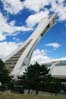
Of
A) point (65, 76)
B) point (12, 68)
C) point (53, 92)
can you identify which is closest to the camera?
point (53, 92)

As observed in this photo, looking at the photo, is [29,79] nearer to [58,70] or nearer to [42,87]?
[42,87]

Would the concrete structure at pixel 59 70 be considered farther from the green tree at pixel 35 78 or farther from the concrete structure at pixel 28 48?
the green tree at pixel 35 78

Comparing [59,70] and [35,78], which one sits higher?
[59,70]

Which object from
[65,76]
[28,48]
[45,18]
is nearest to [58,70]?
[65,76]

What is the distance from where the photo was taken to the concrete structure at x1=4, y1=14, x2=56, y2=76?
359 feet

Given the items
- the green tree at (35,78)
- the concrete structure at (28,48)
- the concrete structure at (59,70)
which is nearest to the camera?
the green tree at (35,78)

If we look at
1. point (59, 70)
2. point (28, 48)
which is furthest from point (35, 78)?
point (28, 48)

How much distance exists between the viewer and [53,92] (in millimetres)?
50969

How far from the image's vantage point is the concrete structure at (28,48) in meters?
110

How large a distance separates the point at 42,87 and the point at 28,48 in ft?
195

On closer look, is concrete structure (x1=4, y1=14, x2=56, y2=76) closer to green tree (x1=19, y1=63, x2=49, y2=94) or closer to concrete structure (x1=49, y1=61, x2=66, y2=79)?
concrete structure (x1=49, y1=61, x2=66, y2=79)

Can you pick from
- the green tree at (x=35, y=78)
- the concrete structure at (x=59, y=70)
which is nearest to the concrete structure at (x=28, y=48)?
the concrete structure at (x=59, y=70)

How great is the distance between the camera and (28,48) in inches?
4333

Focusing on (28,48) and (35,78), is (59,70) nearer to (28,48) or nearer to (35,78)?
(28,48)
